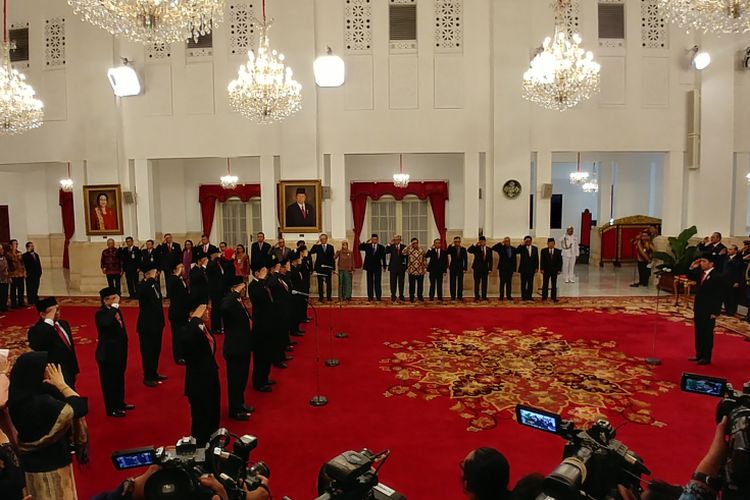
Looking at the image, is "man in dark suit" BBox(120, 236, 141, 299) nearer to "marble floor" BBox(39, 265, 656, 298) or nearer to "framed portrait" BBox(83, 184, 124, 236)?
"framed portrait" BBox(83, 184, 124, 236)

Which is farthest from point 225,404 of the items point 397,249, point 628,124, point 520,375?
point 628,124

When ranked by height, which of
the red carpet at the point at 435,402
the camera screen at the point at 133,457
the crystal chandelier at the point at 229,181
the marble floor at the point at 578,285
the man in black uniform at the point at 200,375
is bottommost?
the red carpet at the point at 435,402

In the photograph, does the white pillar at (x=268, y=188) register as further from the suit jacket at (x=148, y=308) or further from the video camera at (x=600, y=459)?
the video camera at (x=600, y=459)

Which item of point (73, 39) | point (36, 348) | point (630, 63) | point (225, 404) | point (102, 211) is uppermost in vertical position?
point (73, 39)

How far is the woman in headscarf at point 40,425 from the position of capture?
2.65 m

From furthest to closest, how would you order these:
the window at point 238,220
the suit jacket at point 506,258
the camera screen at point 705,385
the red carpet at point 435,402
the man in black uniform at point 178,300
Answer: the window at point 238,220
the suit jacket at point 506,258
the man in black uniform at point 178,300
the red carpet at point 435,402
the camera screen at point 705,385

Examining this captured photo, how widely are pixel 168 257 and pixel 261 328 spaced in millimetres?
6690

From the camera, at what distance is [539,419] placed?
2211 millimetres

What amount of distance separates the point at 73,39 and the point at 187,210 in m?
6.20

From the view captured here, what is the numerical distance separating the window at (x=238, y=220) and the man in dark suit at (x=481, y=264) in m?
8.62

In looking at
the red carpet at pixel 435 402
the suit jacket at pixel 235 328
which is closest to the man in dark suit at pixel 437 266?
the red carpet at pixel 435 402

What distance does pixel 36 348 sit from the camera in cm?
442

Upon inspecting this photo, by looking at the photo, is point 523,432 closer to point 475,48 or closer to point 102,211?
point 475,48

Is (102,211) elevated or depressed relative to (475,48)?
depressed
